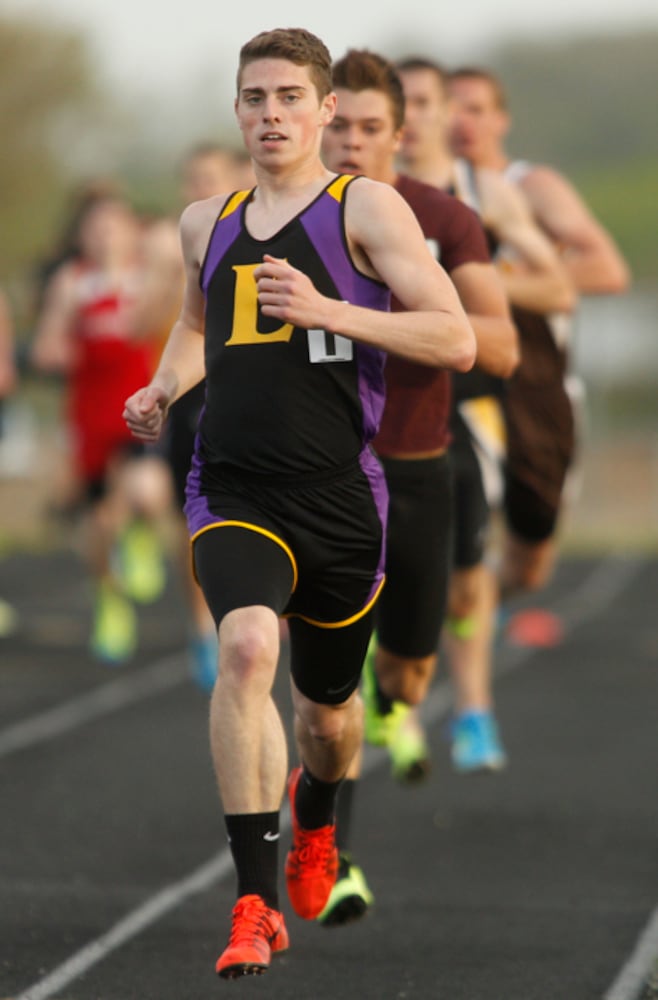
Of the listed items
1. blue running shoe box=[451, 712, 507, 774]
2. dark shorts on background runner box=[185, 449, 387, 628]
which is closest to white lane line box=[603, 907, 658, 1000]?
dark shorts on background runner box=[185, 449, 387, 628]

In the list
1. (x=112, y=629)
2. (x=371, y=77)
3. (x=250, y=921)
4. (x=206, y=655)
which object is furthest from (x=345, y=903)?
(x=112, y=629)

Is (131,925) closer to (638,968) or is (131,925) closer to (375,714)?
(375,714)

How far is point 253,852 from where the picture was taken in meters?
4.62

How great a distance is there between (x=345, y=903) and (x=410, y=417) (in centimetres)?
142

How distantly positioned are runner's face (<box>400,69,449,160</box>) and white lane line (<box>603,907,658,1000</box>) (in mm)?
2588

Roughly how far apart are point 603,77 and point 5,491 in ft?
302

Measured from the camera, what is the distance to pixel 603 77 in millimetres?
112062

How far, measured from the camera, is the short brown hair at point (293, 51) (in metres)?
4.64

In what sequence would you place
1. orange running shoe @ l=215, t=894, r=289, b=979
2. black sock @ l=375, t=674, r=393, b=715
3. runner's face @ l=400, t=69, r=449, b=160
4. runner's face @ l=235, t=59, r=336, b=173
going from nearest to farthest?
1. orange running shoe @ l=215, t=894, r=289, b=979
2. runner's face @ l=235, t=59, r=336, b=173
3. black sock @ l=375, t=674, r=393, b=715
4. runner's face @ l=400, t=69, r=449, b=160

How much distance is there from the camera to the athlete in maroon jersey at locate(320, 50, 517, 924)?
574 centimetres

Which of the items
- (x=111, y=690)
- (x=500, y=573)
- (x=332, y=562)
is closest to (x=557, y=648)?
(x=111, y=690)

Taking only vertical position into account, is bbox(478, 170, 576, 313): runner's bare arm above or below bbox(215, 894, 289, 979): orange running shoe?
above

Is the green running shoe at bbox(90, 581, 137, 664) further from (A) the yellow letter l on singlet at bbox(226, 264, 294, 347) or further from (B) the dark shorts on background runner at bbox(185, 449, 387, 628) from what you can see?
(A) the yellow letter l on singlet at bbox(226, 264, 294, 347)

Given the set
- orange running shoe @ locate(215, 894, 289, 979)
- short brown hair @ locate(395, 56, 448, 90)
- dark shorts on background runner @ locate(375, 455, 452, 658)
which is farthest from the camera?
short brown hair @ locate(395, 56, 448, 90)
